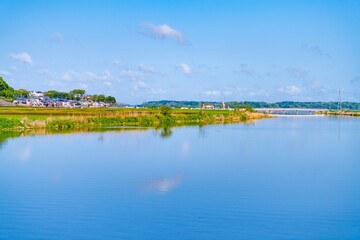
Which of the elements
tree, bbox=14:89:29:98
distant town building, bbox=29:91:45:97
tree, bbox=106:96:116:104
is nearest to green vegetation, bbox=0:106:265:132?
tree, bbox=106:96:116:104

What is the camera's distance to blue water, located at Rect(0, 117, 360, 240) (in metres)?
9.05

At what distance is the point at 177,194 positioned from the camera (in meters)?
12.0

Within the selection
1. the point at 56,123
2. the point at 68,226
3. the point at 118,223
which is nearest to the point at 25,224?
the point at 68,226

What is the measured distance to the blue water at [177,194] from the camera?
905cm

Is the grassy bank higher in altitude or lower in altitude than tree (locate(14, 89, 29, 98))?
lower

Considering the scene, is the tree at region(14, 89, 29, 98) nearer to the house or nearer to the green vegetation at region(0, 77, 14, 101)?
the house

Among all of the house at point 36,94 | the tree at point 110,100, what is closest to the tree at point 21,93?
the house at point 36,94

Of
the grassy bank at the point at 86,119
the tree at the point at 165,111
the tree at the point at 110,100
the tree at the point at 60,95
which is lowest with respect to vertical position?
the grassy bank at the point at 86,119

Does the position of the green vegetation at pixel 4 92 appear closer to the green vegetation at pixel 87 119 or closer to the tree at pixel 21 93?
the green vegetation at pixel 87 119

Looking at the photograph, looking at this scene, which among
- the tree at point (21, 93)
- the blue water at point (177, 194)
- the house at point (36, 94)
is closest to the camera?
the blue water at point (177, 194)

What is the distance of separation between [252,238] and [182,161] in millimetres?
9607

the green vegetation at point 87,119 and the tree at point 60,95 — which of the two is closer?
the green vegetation at point 87,119

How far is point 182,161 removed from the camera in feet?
59.3

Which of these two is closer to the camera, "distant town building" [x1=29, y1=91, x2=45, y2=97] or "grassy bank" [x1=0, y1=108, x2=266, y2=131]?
"grassy bank" [x1=0, y1=108, x2=266, y2=131]
